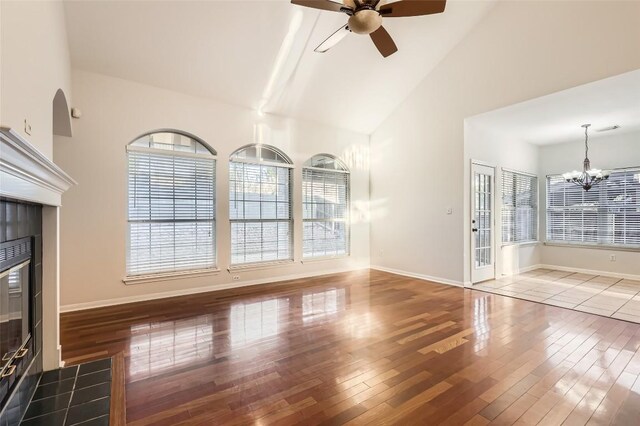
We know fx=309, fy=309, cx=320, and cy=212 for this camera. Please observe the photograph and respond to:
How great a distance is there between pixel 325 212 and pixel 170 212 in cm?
286

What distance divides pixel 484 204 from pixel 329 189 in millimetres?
2890

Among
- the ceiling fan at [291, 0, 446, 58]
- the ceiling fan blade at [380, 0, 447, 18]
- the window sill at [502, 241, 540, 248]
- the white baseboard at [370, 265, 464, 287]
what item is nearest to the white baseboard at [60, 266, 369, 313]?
the white baseboard at [370, 265, 464, 287]

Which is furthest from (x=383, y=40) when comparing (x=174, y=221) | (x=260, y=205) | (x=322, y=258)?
(x=322, y=258)

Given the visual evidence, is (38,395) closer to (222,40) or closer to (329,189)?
(222,40)

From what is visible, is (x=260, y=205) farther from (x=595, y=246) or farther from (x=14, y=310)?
(x=595, y=246)

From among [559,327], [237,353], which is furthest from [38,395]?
[559,327]

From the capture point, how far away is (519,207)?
6570 millimetres

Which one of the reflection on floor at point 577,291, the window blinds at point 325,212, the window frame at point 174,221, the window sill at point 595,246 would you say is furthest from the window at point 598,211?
the window frame at point 174,221

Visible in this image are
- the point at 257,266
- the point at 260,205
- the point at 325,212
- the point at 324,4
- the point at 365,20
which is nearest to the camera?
the point at 365,20

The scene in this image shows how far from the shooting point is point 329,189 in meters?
6.29

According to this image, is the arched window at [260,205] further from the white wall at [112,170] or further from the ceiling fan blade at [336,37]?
the ceiling fan blade at [336,37]

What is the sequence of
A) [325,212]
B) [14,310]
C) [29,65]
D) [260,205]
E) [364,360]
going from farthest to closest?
1. [325,212]
2. [260,205]
3. [364,360]
4. [14,310]
5. [29,65]

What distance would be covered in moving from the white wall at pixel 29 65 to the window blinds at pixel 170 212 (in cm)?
191

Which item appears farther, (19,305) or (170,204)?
(170,204)
